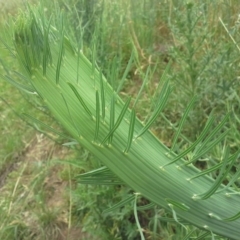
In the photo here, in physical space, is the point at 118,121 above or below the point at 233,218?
above

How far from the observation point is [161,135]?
69.1 inches

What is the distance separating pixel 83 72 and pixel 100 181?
17 centimetres

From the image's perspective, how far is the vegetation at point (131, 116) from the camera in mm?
617

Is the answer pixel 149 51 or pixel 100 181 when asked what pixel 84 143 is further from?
pixel 149 51

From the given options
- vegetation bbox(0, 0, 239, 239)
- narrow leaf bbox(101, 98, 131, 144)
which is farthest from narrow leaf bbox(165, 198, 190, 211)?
narrow leaf bbox(101, 98, 131, 144)

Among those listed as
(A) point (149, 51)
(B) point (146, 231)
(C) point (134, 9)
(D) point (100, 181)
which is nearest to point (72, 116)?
(D) point (100, 181)

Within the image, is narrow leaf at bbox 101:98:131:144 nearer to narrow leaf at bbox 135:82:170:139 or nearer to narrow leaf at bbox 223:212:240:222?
narrow leaf at bbox 135:82:170:139

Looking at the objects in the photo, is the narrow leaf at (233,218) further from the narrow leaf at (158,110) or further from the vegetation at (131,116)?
the narrow leaf at (158,110)

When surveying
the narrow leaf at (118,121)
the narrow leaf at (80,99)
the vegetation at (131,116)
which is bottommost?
the vegetation at (131,116)

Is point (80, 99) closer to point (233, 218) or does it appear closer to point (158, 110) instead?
point (158, 110)

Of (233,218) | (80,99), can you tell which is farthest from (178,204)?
(80,99)

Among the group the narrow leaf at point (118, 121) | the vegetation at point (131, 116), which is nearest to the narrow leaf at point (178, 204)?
the vegetation at point (131, 116)

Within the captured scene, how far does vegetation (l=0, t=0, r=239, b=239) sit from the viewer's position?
62cm

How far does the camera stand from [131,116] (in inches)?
24.1
